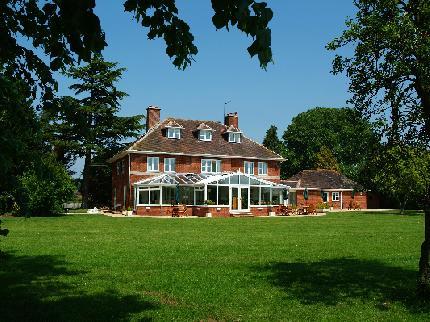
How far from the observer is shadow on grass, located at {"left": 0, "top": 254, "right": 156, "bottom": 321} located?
7.09 metres

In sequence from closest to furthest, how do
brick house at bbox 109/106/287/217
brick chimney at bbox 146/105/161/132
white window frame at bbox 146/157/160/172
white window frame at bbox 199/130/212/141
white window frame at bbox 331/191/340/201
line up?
brick house at bbox 109/106/287/217
white window frame at bbox 146/157/160/172
white window frame at bbox 199/130/212/141
brick chimney at bbox 146/105/161/132
white window frame at bbox 331/191/340/201

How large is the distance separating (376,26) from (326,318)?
5.42 metres

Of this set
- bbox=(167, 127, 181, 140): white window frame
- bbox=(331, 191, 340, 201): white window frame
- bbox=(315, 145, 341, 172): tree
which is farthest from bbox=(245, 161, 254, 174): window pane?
bbox=(315, 145, 341, 172): tree

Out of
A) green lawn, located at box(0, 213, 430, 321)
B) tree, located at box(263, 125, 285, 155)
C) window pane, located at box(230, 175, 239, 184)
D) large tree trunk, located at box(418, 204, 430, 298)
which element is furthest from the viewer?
tree, located at box(263, 125, 285, 155)

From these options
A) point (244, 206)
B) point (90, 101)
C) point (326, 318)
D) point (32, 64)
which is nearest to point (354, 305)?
point (326, 318)

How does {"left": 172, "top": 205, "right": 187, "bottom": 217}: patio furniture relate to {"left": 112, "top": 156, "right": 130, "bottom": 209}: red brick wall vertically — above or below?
below

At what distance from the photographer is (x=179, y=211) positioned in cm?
3950

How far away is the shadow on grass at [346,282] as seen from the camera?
848 centimetres

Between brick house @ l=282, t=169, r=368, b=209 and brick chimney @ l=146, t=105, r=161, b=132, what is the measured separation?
20.7m

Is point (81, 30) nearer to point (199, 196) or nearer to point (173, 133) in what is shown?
point (199, 196)

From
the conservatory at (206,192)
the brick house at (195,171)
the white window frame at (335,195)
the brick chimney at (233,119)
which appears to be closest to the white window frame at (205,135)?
the brick house at (195,171)

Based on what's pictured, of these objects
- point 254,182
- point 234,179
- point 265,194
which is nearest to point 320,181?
point 265,194

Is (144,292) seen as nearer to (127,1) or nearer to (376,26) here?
(127,1)

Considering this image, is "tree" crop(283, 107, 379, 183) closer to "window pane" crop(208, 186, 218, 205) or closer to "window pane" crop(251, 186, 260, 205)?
"window pane" crop(251, 186, 260, 205)
